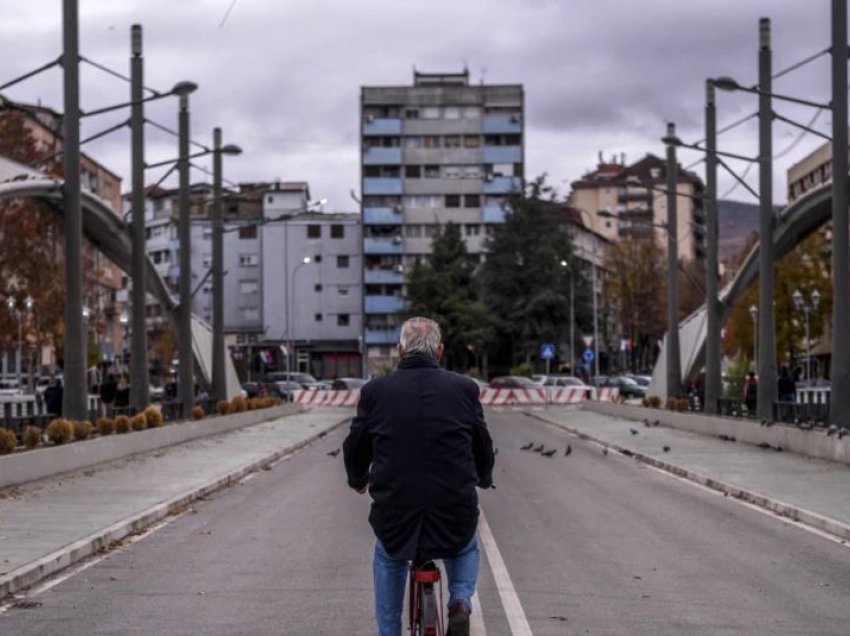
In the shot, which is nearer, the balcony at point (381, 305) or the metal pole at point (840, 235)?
the metal pole at point (840, 235)

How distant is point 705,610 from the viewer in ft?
34.4

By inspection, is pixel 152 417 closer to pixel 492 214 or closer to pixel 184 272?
pixel 184 272

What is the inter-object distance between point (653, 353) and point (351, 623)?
117 meters

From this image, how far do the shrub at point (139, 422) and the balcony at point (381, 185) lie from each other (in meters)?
86.0

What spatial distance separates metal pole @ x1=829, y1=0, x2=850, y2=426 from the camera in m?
27.1

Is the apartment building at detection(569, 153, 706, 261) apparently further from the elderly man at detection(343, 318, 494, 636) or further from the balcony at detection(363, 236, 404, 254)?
the elderly man at detection(343, 318, 494, 636)

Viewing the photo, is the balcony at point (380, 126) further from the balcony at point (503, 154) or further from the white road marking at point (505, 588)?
the white road marking at point (505, 588)

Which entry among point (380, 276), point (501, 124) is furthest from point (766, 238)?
point (380, 276)

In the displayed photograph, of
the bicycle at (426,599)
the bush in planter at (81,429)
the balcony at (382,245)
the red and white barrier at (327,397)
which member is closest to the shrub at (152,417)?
the bush in planter at (81,429)

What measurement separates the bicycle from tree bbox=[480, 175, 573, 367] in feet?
313

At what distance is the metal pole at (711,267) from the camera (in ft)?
134

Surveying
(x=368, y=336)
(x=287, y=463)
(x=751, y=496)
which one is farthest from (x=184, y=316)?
(x=368, y=336)

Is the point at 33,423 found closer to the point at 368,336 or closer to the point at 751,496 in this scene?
the point at 751,496

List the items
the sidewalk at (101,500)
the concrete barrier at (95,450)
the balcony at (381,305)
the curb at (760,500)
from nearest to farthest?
1. the sidewalk at (101,500)
2. the curb at (760,500)
3. the concrete barrier at (95,450)
4. the balcony at (381,305)
